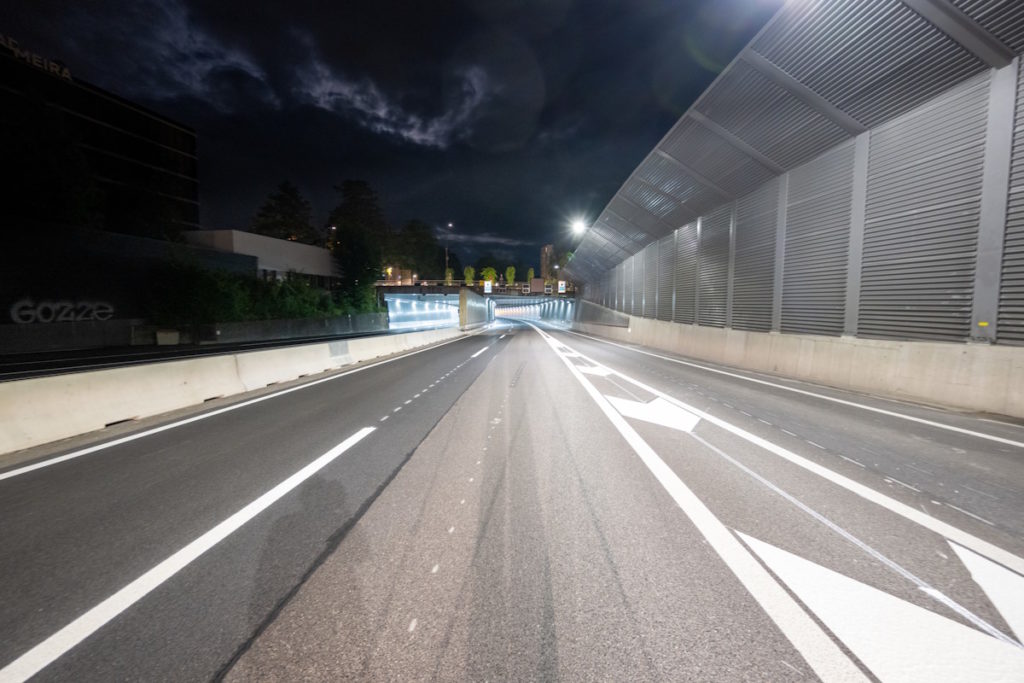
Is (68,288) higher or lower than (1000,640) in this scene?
higher

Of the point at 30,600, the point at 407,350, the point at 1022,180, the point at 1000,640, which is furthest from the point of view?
the point at 407,350

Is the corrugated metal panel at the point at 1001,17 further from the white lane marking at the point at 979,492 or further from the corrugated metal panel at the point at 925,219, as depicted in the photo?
the white lane marking at the point at 979,492

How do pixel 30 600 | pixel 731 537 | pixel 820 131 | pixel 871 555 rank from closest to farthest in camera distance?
pixel 30 600 → pixel 871 555 → pixel 731 537 → pixel 820 131

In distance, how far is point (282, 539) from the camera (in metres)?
3.40

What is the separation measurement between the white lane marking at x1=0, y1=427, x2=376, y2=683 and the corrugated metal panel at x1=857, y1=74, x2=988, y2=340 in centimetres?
1235

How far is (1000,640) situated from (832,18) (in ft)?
39.6

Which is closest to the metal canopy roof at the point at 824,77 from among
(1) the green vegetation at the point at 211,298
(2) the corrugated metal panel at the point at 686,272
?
(2) the corrugated metal panel at the point at 686,272

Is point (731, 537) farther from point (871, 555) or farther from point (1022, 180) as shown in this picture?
point (1022, 180)

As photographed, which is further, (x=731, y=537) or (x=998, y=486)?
(x=998, y=486)

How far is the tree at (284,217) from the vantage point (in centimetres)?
7356

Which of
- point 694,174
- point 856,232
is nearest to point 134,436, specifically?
point 856,232

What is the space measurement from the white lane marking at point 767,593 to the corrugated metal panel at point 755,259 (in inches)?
538

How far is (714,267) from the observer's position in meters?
20.2

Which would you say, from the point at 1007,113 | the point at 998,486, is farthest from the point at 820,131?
the point at 998,486
